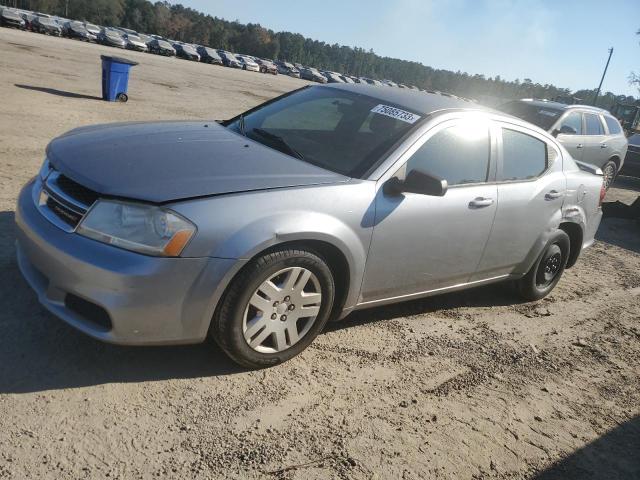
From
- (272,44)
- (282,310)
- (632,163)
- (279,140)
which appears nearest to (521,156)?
(279,140)

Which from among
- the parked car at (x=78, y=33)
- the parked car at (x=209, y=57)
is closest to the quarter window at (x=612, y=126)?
the parked car at (x=78, y=33)

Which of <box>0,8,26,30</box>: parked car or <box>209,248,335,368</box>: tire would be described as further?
<box>0,8,26,30</box>: parked car

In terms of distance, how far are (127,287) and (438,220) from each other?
202 cm

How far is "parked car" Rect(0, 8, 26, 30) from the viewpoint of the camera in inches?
1988

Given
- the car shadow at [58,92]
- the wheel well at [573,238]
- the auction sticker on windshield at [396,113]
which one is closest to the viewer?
the auction sticker on windshield at [396,113]

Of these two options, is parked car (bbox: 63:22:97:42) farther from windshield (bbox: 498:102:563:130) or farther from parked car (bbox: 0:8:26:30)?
windshield (bbox: 498:102:563:130)

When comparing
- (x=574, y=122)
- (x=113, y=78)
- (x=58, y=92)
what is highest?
(x=574, y=122)

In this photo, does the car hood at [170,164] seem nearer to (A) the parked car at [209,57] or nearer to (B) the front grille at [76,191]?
(B) the front grille at [76,191]

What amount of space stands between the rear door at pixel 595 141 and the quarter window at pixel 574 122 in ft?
0.77

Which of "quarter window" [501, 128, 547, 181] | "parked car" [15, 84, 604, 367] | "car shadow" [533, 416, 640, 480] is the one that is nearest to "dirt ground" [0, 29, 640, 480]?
"car shadow" [533, 416, 640, 480]

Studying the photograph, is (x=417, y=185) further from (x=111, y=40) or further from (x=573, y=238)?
(x=111, y=40)

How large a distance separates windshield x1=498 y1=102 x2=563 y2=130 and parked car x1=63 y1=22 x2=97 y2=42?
179 feet

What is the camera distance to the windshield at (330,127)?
354 cm

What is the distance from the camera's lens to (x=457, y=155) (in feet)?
12.6
